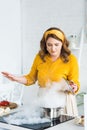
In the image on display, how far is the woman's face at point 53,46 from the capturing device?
2012 mm

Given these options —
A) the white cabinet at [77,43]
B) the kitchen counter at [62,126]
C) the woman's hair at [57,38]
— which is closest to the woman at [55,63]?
the woman's hair at [57,38]

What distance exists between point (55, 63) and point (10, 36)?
1576mm

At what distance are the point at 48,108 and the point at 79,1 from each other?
189 centimetres

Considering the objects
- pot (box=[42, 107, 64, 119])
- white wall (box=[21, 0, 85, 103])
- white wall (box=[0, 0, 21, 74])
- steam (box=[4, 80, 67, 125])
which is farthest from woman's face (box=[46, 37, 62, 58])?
white wall (box=[0, 0, 21, 74])

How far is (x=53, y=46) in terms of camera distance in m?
2.01

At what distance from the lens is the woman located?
6.65ft

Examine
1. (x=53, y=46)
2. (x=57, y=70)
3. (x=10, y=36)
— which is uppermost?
(x=10, y=36)

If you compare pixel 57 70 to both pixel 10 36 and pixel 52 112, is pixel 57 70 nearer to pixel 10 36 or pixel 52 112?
pixel 52 112

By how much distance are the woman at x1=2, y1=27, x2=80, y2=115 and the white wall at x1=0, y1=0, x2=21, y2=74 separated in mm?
1369

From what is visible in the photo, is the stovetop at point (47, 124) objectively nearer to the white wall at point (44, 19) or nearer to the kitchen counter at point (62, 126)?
the kitchen counter at point (62, 126)

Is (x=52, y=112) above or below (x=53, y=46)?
below

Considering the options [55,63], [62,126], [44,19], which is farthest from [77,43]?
[62,126]

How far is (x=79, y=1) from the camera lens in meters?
3.19

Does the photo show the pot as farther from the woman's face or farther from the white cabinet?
the white cabinet
